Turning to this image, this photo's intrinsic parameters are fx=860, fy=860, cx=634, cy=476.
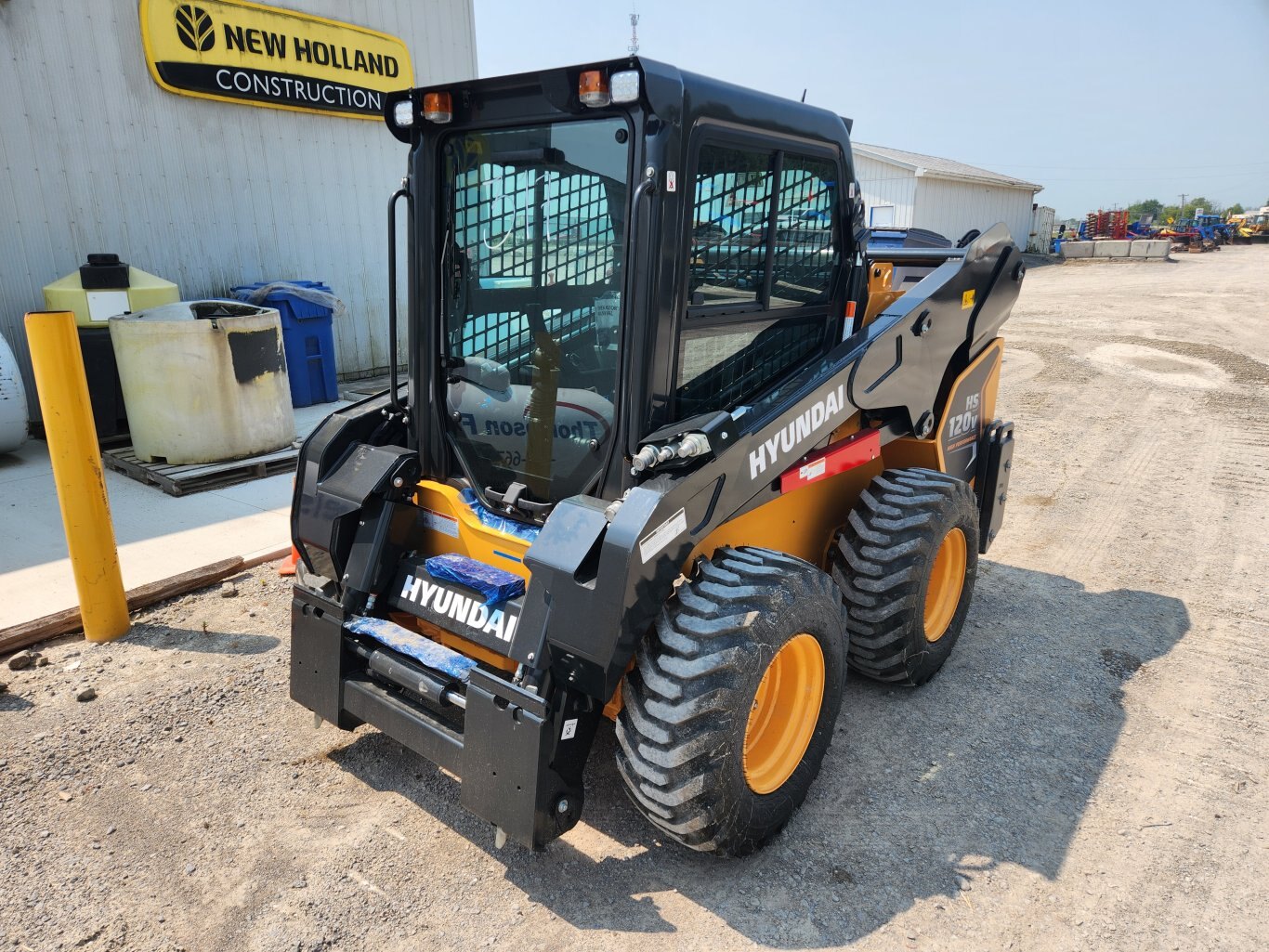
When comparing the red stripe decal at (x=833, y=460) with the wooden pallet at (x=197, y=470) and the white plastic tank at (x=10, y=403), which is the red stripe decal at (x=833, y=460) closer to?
the wooden pallet at (x=197, y=470)

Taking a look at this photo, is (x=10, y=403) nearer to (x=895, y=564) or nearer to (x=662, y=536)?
(x=662, y=536)

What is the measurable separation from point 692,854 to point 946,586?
1.86 metres

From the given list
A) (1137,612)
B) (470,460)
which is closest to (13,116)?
(470,460)

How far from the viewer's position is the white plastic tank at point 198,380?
20.3ft

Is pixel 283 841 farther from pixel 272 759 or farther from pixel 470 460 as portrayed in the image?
pixel 470 460

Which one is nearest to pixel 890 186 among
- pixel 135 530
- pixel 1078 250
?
pixel 1078 250

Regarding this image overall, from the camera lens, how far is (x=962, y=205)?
2894 cm

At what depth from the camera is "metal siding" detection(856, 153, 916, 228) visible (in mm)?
26094

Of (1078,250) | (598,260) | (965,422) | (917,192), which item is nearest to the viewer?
(598,260)

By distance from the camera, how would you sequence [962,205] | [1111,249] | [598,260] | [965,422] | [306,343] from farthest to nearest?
[1111,249] < [962,205] < [306,343] < [965,422] < [598,260]

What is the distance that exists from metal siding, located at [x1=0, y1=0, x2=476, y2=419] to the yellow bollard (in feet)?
13.6

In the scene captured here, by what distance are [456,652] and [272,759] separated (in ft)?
3.29

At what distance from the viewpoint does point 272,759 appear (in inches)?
132

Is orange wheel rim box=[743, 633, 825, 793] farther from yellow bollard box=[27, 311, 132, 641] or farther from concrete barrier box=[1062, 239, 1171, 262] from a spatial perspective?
concrete barrier box=[1062, 239, 1171, 262]
